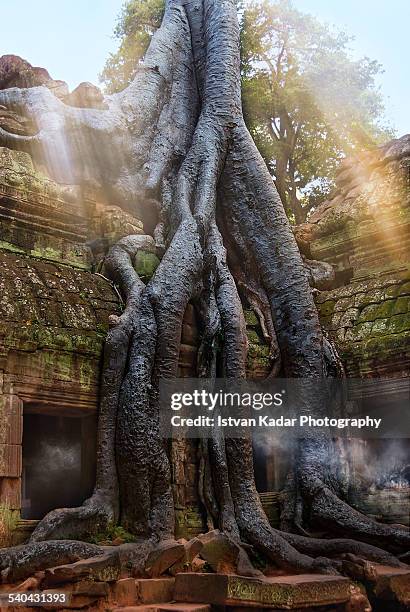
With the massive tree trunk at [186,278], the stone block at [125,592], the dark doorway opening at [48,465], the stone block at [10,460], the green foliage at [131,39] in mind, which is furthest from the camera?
the green foliage at [131,39]

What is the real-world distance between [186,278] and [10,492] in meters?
2.30

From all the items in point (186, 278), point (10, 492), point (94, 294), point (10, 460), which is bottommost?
point (10, 492)

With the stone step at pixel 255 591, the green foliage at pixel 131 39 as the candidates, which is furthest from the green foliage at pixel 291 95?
the stone step at pixel 255 591

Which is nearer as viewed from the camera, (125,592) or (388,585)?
(125,592)

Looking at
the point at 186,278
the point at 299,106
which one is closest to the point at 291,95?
the point at 299,106

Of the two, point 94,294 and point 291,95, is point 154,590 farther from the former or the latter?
point 291,95

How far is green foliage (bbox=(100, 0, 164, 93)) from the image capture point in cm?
1366

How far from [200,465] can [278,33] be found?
10493mm

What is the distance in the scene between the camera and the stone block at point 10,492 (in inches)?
199

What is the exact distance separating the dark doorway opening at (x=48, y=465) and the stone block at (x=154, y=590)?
1740 mm

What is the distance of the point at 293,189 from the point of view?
14.3 m

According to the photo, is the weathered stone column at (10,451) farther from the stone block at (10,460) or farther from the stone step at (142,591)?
the stone step at (142,591)

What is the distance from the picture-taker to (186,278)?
6.50m

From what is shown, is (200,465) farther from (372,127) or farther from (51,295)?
(372,127)
